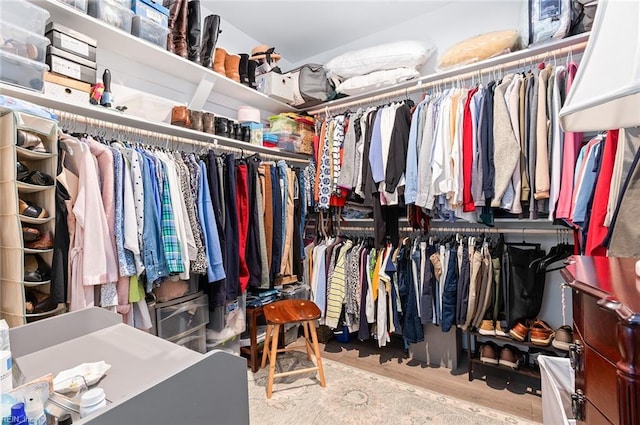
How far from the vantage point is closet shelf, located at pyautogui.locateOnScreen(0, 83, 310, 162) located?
1376mm

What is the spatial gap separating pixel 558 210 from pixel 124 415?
199 centimetres

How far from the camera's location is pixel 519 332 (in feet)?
6.49

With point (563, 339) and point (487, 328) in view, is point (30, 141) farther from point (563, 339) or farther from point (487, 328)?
point (563, 339)

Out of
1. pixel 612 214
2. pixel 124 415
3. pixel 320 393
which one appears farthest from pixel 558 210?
pixel 124 415

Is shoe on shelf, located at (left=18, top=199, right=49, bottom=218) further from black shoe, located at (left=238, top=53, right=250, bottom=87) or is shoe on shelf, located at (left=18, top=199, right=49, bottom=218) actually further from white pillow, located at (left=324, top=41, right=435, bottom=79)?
white pillow, located at (left=324, top=41, right=435, bottom=79)

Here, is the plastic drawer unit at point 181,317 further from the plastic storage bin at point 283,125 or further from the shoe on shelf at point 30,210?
the plastic storage bin at point 283,125

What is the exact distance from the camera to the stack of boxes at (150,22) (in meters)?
1.77

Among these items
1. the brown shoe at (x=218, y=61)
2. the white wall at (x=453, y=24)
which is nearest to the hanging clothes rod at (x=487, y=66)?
the white wall at (x=453, y=24)

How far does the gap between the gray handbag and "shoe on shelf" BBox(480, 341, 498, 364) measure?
2338 mm

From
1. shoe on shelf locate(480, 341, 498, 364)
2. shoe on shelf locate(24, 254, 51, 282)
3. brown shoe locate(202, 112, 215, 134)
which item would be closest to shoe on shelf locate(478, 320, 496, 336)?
shoe on shelf locate(480, 341, 498, 364)

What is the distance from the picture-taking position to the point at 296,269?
270 cm

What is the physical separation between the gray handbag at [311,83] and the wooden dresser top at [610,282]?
2.38m

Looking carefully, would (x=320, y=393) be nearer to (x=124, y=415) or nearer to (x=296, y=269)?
(x=296, y=269)

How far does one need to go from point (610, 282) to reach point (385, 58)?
7.37 feet
